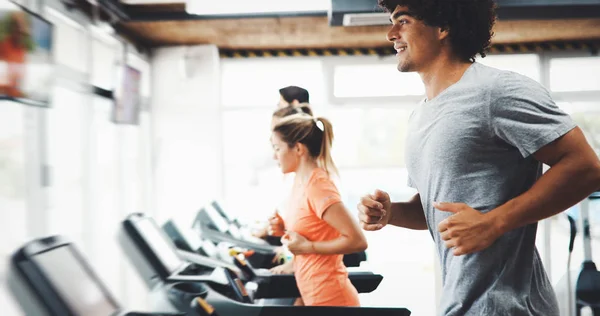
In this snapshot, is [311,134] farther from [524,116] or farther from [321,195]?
[524,116]

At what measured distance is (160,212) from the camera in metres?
5.90

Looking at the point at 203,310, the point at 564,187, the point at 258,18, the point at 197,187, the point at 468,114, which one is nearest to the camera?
the point at 564,187

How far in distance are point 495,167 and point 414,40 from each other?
365 mm

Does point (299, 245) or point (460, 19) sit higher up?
point (460, 19)

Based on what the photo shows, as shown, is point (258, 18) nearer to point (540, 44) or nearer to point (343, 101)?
point (343, 101)

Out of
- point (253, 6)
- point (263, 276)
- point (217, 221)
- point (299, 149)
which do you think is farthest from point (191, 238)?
point (253, 6)

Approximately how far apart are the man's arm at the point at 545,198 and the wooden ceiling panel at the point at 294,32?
12.6 ft

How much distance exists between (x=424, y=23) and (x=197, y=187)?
4.81 m

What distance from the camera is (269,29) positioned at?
201 inches

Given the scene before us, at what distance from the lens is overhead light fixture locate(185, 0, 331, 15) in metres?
4.14

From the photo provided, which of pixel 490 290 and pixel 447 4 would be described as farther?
pixel 447 4

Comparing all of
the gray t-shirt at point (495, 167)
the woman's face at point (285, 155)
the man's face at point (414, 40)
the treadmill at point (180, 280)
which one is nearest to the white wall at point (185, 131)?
the treadmill at point (180, 280)

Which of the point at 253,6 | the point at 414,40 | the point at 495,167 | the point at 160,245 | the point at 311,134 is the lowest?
the point at 160,245

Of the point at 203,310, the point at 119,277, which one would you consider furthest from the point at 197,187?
the point at 203,310
